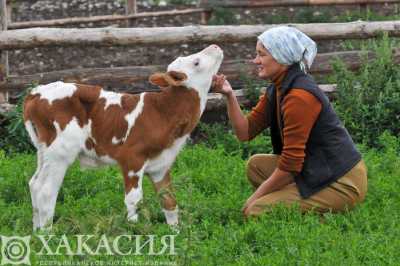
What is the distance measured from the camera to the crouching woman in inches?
246

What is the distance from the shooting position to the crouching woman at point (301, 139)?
20.5 ft

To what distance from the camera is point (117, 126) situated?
614 centimetres

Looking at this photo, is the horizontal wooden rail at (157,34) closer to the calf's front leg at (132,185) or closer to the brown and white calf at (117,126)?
the brown and white calf at (117,126)

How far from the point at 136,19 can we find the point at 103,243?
34.6 feet

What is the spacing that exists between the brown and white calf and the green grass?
194 mm

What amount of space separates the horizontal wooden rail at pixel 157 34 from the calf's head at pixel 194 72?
3.13m

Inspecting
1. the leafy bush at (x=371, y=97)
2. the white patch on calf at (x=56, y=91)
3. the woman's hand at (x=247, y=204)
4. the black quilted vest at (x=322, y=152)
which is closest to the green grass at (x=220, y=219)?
the woman's hand at (x=247, y=204)

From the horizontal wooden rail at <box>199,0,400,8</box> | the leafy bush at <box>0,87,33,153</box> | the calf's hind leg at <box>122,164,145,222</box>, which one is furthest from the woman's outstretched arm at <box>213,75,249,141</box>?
the horizontal wooden rail at <box>199,0,400,8</box>

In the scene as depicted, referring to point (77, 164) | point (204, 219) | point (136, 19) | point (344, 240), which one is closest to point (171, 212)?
point (204, 219)

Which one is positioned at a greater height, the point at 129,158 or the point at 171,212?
the point at 129,158

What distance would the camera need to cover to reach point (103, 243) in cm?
507

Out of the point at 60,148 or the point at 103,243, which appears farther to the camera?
the point at 60,148

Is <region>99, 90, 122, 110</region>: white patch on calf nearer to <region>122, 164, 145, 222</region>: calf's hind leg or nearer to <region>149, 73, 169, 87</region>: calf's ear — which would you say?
<region>149, 73, 169, 87</region>: calf's ear

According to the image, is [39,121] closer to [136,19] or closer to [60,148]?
[60,148]
